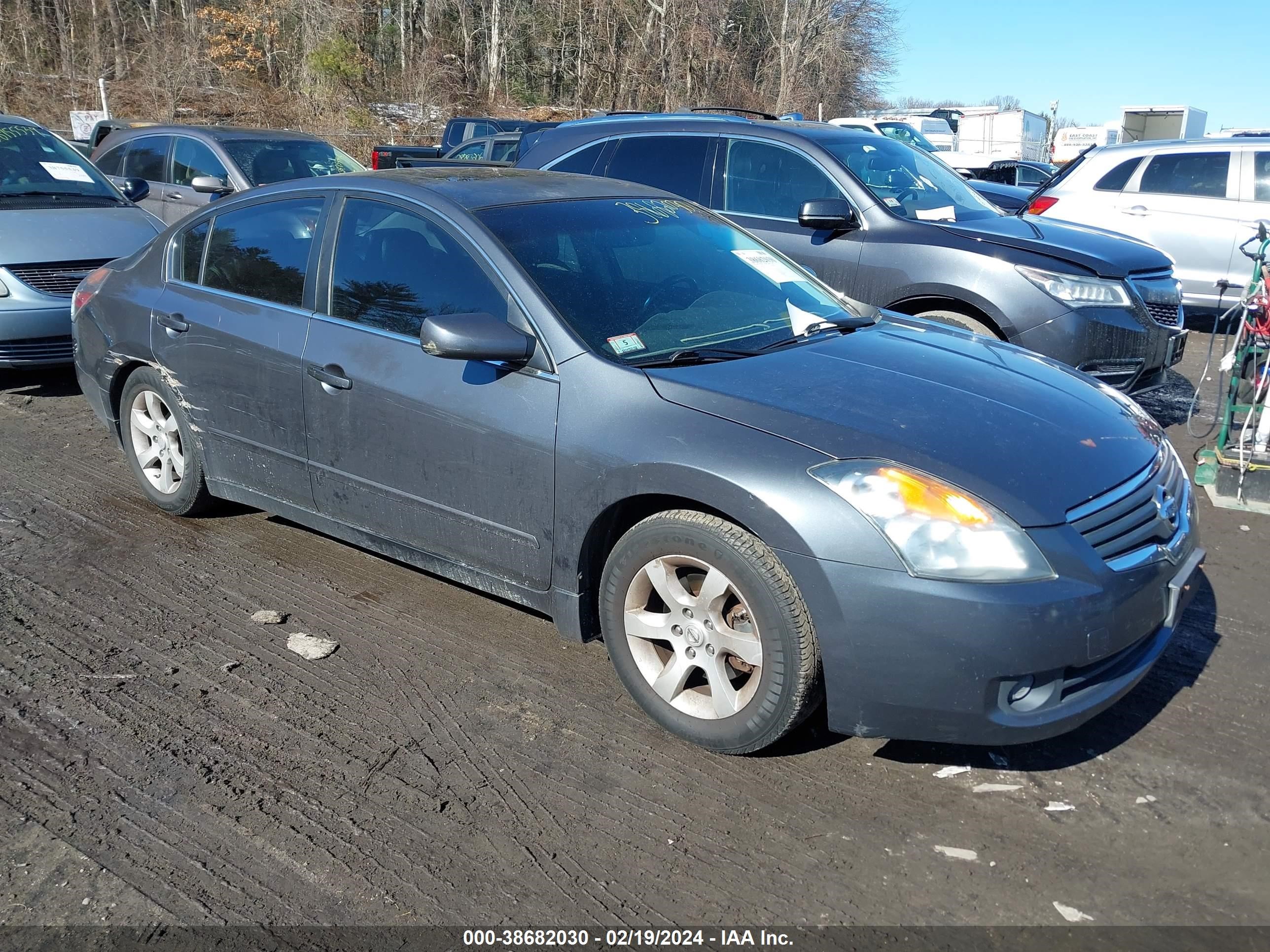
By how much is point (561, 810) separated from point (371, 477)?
1.61 meters

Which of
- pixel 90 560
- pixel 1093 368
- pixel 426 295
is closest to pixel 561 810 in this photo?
pixel 426 295

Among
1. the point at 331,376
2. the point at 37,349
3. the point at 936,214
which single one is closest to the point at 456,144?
the point at 37,349

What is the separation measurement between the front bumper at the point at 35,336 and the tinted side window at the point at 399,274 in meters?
4.04

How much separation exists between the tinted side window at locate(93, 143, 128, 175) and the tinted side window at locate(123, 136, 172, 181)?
0.22 feet

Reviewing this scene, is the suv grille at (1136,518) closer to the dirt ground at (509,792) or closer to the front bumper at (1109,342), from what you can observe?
the dirt ground at (509,792)

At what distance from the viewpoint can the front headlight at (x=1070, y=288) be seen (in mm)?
5953

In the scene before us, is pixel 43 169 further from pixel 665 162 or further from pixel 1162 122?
pixel 1162 122

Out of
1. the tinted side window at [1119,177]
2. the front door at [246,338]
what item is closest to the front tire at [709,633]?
the front door at [246,338]

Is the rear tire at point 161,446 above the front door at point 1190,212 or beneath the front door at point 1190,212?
beneath

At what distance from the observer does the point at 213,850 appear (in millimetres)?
2762

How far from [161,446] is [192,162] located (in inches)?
249

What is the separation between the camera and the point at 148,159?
418 inches

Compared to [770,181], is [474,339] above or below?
below

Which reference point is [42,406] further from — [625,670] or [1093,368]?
[1093,368]
